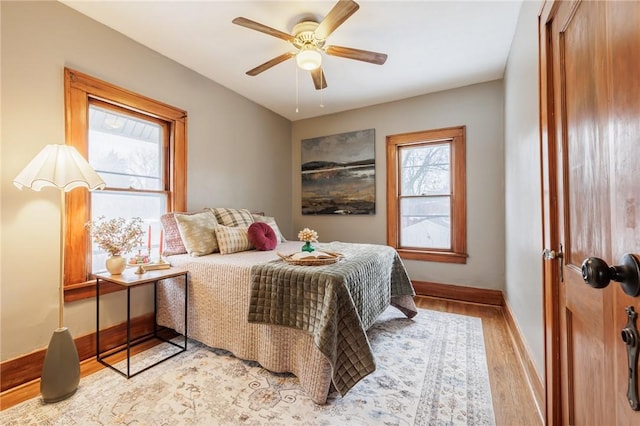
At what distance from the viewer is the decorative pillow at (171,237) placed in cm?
248

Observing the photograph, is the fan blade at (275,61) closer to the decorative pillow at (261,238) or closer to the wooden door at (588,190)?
the decorative pillow at (261,238)

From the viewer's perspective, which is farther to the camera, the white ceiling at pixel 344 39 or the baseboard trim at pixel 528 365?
the white ceiling at pixel 344 39

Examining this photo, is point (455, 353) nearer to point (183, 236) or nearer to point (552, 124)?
point (552, 124)

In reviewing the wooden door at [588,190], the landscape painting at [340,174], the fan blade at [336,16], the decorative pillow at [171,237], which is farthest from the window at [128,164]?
the wooden door at [588,190]

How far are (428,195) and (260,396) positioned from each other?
2.99m

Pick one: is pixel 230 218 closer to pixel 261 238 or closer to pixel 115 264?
pixel 261 238

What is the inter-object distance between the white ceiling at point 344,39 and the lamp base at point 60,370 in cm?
234

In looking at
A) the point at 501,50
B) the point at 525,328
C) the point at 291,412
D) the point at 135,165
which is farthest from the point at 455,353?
the point at 135,165

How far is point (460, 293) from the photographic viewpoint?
333 cm

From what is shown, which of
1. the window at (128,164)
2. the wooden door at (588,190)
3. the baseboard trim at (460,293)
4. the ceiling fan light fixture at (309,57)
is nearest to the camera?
the wooden door at (588,190)

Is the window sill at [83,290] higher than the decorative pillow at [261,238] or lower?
lower

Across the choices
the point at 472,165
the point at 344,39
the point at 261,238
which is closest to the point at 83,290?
the point at 261,238

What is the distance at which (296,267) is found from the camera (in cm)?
183

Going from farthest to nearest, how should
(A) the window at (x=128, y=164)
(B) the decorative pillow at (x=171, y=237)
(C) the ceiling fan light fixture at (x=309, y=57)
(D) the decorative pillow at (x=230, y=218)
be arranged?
(D) the decorative pillow at (x=230, y=218) < (B) the decorative pillow at (x=171, y=237) < (A) the window at (x=128, y=164) < (C) the ceiling fan light fixture at (x=309, y=57)
